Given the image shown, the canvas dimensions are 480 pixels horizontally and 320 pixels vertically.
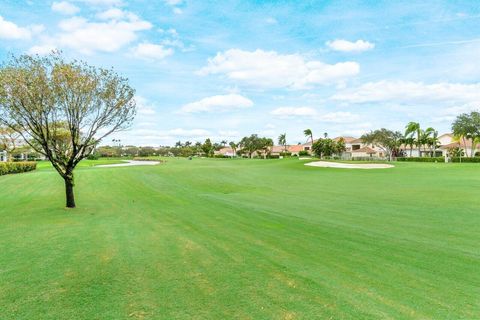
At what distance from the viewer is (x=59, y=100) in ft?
44.0

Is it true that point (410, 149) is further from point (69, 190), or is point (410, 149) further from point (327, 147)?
point (69, 190)

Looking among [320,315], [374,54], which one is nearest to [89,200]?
[320,315]

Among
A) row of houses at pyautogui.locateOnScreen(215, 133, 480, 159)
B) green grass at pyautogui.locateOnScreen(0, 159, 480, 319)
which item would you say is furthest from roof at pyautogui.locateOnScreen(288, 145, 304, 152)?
green grass at pyautogui.locateOnScreen(0, 159, 480, 319)

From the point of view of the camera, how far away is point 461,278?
6125mm

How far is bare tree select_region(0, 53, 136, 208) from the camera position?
12.8m

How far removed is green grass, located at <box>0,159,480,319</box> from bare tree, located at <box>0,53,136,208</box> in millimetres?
3259

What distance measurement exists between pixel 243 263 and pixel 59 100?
35.6 feet

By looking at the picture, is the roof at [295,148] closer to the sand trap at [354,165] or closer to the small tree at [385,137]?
the small tree at [385,137]

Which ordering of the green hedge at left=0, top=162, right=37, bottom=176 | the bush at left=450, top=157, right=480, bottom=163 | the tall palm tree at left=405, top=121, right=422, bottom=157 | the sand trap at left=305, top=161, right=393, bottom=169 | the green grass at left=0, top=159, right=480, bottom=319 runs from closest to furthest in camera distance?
the green grass at left=0, top=159, right=480, bottom=319 < the green hedge at left=0, top=162, right=37, bottom=176 < the sand trap at left=305, top=161, right=393, bottom=169 < the bush at left=450, top=157, right=480, bottom=163 < the tall palm tree at left=405, top=121, right=422, bottom=157

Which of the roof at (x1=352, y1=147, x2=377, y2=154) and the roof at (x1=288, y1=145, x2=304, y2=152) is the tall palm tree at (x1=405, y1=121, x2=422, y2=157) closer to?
the roof at (x1=352, y1=147, x2=377, y2=154)

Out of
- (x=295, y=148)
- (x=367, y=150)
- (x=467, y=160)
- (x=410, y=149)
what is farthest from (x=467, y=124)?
(x=295, y=148)

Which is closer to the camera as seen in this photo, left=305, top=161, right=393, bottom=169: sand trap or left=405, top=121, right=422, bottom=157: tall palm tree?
left=305, top=161, right=393, bottom=169: sand trap

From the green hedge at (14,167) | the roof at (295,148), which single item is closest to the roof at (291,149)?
the roof at (295,148)

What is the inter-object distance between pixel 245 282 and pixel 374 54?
2508cm
